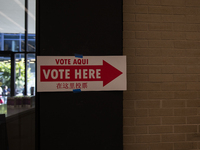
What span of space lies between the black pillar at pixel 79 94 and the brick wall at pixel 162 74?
354mm

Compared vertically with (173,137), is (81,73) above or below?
above

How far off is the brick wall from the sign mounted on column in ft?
1.25

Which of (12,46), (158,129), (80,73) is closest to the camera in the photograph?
(80,73)

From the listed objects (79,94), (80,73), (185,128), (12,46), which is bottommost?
(185,128)

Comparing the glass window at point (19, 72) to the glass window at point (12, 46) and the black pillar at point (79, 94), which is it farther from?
the black pillar at point (79, 94)

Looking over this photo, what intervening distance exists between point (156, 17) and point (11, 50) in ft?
15.0

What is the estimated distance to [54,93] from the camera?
62.7 inches

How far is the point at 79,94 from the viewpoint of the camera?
5.27 feet

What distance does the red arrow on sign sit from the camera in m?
1.57

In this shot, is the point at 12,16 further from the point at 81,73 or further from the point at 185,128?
the point at 185,128

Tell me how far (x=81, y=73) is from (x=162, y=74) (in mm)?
993

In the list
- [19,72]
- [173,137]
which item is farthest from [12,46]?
[173,137]

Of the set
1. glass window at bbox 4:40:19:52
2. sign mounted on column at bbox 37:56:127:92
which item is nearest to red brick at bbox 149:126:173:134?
sign mounted on column at bbox 37:56:127:92

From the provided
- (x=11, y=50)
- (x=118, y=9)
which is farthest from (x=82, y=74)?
(x=11, y=50)
